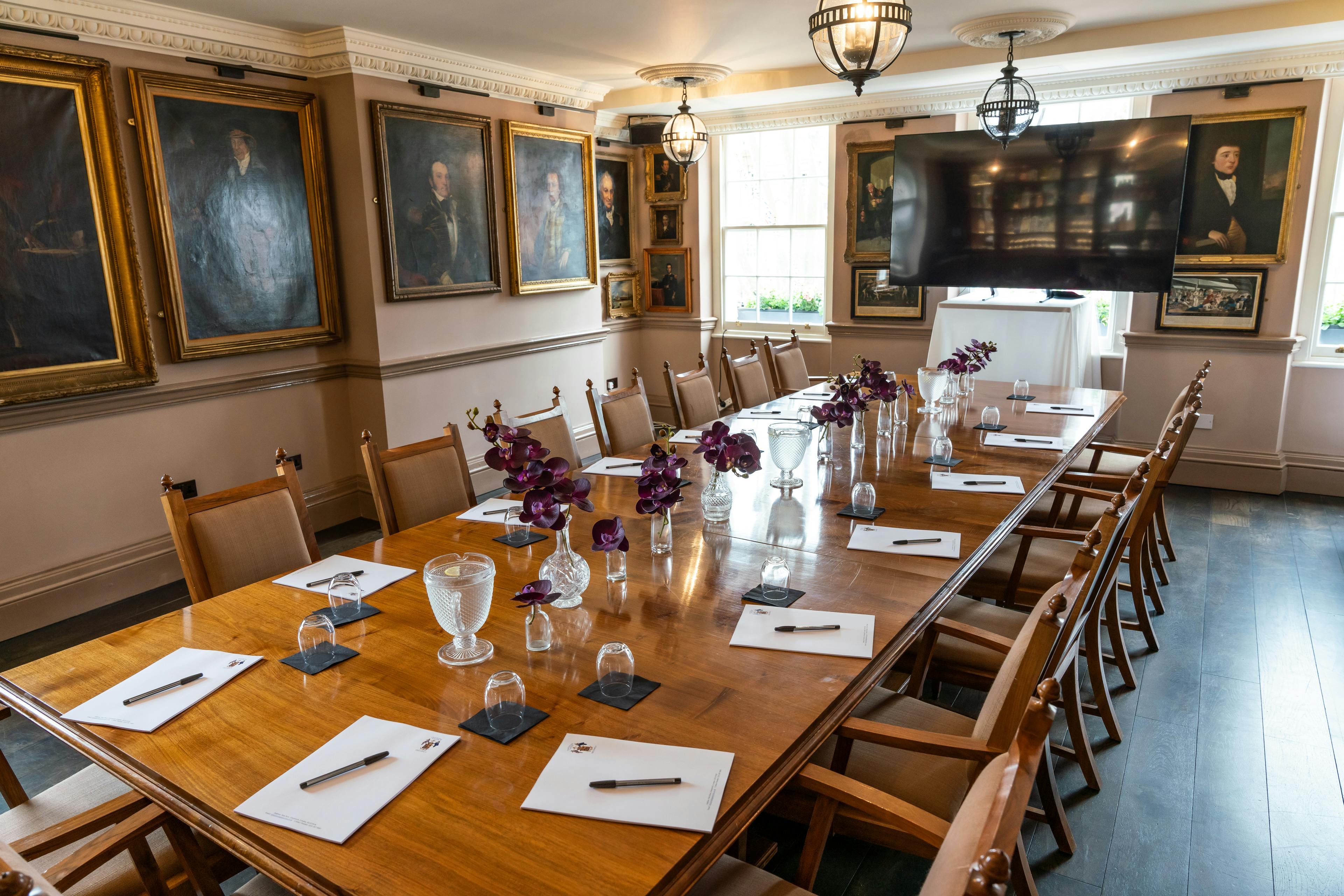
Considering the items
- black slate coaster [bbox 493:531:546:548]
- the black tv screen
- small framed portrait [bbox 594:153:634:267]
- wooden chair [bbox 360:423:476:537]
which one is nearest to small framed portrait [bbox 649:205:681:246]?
small framed portrait [bbox 594:153:634:267]

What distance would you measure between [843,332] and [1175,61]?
8.60ft

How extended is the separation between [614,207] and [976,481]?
4709mm

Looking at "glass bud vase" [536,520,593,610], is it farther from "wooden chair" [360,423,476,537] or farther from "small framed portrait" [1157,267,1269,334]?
"small framed portrait" [1157,267,1269,334]

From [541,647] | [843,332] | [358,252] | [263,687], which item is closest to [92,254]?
[358,252]

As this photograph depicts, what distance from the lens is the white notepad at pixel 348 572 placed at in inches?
79.7

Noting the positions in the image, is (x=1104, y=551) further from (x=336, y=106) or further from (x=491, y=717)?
(x=336, y=106)

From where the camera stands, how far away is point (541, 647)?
1.65 meters

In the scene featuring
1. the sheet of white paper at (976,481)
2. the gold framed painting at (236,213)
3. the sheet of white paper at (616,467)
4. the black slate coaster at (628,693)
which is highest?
the gold framed painting at (236,213)

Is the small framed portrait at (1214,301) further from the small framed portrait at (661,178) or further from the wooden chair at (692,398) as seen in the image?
the small framed portrait at (661,178)

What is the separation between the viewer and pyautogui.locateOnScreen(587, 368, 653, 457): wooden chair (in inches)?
136

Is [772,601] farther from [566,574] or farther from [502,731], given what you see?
[502,731]

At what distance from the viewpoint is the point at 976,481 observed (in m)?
2.74

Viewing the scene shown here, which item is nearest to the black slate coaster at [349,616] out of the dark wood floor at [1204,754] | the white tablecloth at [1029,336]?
the dark wood floor at [1204,754]

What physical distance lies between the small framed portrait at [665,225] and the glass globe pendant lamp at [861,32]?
4311 mm
